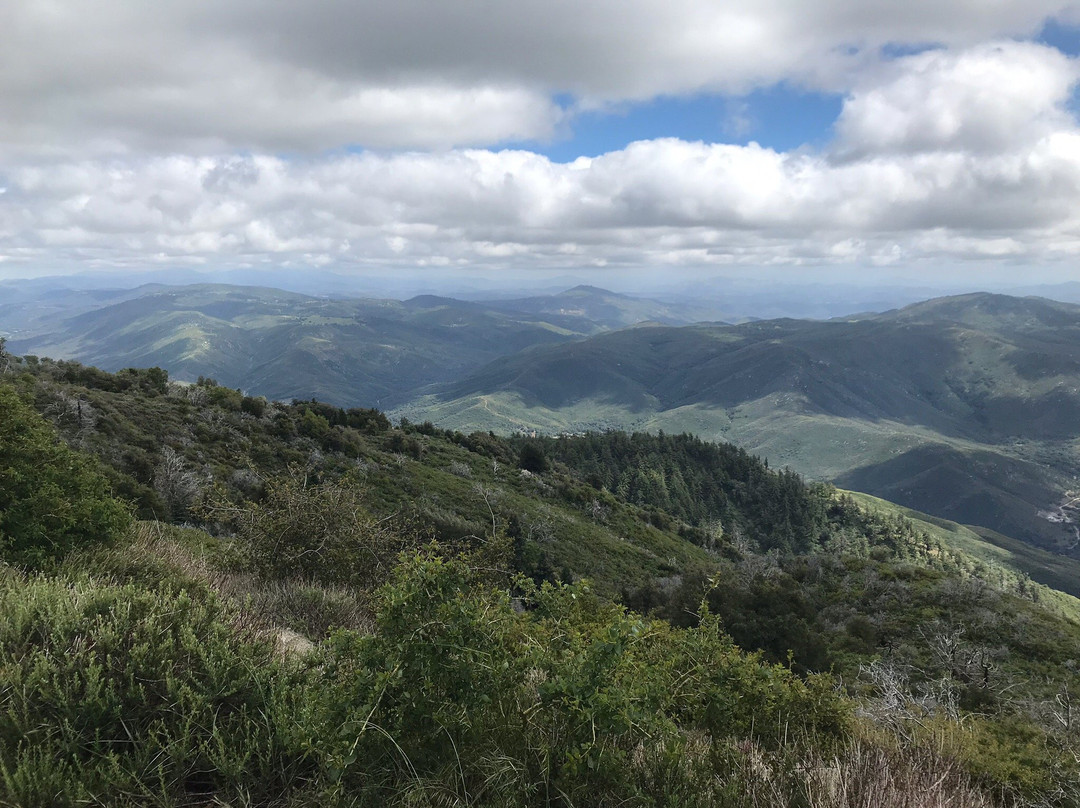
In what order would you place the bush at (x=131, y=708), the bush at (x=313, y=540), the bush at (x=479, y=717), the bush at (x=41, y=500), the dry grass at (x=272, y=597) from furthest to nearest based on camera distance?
the bush at (x=313, y=540)
the bush at (x=41, y=500)
the dry grass at (x=272, y=597)
the bush at (x=479, y=717)
the bush at (x=131, y=708)

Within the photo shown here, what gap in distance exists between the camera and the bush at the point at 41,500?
7809mm

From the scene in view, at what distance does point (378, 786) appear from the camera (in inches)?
151

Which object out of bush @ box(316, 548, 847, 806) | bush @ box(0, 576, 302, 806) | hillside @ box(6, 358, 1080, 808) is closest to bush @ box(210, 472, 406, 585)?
hillside @ box(6, 358, 1080, 808)

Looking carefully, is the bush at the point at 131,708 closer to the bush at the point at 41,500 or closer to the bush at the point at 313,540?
the bush at the point at 41,500

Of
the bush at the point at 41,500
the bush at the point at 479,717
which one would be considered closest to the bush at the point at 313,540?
the bush at the point at 41,500

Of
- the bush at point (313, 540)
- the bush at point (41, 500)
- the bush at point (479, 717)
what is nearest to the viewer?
the bush at point (479, 717)

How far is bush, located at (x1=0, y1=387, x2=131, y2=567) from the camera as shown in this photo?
7.81m

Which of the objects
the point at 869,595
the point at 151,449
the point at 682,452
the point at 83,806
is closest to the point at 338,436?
the point at 151,449

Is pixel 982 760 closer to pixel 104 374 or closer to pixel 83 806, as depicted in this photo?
pixel 83 806

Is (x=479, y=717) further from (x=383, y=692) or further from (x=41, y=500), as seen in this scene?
(x=41, y=500)

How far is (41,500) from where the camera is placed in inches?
321

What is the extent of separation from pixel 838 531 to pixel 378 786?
421 ft

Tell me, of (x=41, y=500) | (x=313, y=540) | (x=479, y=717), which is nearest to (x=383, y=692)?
(x=479, y=717)

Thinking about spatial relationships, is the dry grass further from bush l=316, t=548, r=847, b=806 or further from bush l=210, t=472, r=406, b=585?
bush l=316, t=548, r=847, b=806
